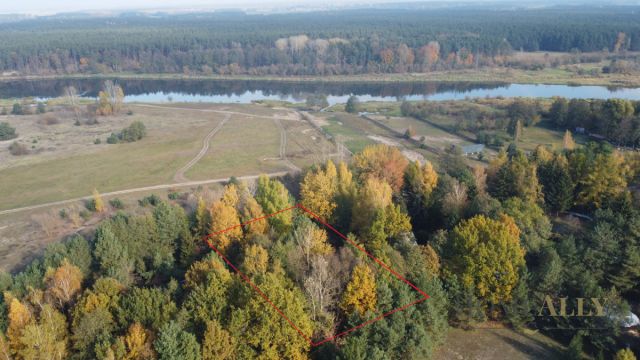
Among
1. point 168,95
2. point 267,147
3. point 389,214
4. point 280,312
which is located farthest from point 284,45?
point 280,312

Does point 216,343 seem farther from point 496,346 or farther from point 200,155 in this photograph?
point 200,155

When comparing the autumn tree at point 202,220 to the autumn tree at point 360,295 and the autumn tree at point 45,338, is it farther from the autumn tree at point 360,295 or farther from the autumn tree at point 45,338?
the autumn tree at point 360,295

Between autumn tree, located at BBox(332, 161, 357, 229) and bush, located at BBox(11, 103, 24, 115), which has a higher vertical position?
autumn tree, located at BBox(332, 161, 357, 229)

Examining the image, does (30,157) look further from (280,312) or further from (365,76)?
(365,76)

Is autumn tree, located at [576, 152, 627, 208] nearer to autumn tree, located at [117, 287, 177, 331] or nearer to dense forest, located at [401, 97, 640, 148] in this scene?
dense forest, located at [401, 97, 640, 148]

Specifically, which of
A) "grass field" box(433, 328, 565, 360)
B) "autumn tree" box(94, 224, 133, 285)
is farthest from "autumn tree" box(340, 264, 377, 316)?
"autumn tree" box(94, 224, 133, 285)

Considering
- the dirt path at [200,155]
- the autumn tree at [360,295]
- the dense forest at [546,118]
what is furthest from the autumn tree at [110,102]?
the autumn tree at [360,295]
